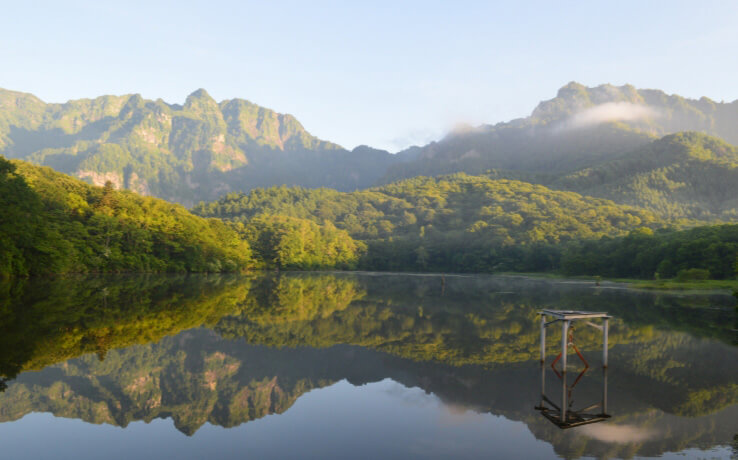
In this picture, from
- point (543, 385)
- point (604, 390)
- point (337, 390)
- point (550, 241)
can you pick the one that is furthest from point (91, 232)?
point (550, 241)

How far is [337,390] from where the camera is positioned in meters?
14.6

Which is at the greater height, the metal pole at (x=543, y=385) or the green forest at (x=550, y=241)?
the green forest at (x=550, y=241)

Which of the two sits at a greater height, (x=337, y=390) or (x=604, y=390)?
(x=604, y=390)

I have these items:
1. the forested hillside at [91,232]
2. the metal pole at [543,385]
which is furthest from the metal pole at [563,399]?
the forested hillside at [91,232]

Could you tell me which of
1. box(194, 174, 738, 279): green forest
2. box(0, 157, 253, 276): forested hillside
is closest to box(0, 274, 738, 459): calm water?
box(0, 157, 253, 276): forested hillside

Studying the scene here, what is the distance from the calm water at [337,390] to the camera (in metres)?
10.1

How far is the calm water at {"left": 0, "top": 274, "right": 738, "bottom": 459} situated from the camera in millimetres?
10086

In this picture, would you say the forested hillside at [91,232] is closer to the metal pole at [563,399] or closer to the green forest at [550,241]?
the metal pole at [563,399]

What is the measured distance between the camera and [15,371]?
1362cm

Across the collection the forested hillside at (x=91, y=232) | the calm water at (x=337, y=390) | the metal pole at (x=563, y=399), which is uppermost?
the forested hillside at (x=91, y=232)

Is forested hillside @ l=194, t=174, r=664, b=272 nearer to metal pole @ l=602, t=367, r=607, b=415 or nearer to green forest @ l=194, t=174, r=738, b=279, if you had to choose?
green forest @ l=194, t=174, r=738, b=279

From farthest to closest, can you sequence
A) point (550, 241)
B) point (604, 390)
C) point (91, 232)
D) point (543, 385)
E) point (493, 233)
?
point (493, 233)
point (550, 241)
point (91, 232)
point (543, 385)
point (604, 390)

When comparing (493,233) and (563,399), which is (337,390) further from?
(493,233)

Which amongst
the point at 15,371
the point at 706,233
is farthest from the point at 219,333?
the point at 706,233
